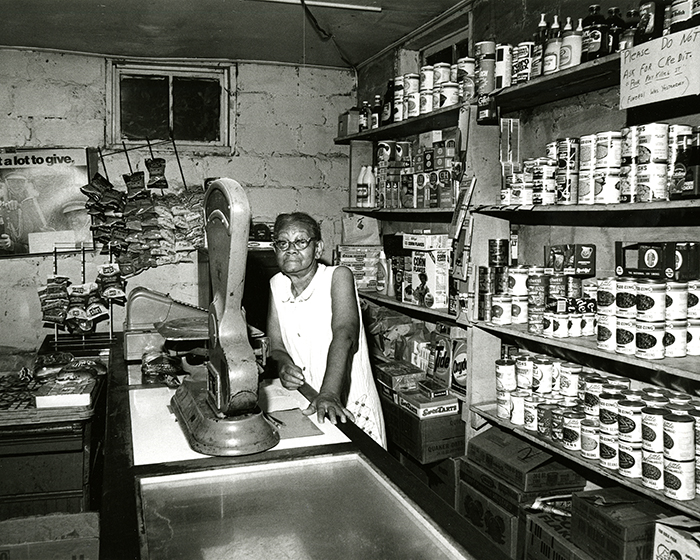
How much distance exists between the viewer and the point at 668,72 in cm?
220

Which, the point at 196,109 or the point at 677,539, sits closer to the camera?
the point at 677,539

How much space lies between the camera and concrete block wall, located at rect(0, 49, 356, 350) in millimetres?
4695

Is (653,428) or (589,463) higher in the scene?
(653,428)

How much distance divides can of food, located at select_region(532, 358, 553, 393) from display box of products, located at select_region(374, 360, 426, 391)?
3.65 ft

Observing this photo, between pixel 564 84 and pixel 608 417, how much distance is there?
4.64 feet

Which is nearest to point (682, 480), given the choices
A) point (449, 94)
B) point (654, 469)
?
point (654, 469)

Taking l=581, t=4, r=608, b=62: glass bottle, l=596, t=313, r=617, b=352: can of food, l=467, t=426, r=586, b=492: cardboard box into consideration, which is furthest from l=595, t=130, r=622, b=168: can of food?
l=467, t=426, r=586, b=492: cardboard box

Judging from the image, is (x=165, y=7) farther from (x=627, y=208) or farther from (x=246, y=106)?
(x=627, y=208)

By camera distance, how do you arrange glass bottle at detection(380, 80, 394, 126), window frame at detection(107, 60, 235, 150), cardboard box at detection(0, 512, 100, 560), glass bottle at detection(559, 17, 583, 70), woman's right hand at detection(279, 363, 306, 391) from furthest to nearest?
window frame at detection(107, 60, 235, 150) → glass bottle at detection(380, 80, 394, 126) → glass bottle at detection(559, 17, 583, 70) → woman's right hand at detection(279, 363, 306, 391) → cardboard box at detection(0, 512, 100, 560)

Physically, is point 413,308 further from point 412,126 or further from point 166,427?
point 166,427

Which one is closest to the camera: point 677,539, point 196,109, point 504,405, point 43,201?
point 677,539

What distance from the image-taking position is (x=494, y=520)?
3.05m

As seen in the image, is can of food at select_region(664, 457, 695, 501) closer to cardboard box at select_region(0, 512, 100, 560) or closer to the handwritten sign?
the handwritten sign

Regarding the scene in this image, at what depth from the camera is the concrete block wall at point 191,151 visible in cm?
470
